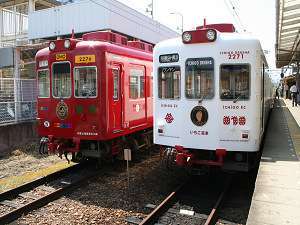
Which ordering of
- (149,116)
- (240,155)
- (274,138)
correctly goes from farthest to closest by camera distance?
(149,116) < (274,138) < (240,155)

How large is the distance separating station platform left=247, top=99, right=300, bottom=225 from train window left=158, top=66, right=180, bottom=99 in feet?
7.69

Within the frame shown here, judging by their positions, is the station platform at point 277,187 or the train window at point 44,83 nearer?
the station platform at point 277,187

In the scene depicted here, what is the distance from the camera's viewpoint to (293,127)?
41.8 ft

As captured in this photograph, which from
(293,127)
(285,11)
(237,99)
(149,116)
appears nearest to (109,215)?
(237,99)

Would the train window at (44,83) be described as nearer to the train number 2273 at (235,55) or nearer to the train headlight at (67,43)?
the train headlight at (67,43)

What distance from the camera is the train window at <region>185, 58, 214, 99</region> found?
731cm

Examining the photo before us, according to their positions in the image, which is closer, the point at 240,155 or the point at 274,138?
the point at 240,155

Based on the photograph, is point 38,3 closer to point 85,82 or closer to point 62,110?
point 62,110

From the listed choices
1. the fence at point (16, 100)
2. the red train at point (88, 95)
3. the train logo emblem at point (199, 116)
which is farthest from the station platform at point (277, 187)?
the fence at point (16, 100)

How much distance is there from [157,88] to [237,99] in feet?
6.09

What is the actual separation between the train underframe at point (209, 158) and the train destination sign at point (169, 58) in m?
1.85

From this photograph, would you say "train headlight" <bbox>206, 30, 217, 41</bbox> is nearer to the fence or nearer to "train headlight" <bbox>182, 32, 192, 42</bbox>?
"train headlight" <bbox>182, 32, 192, 42</bbox>

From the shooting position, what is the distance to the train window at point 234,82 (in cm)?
706

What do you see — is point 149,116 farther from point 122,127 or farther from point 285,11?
point 285,11
